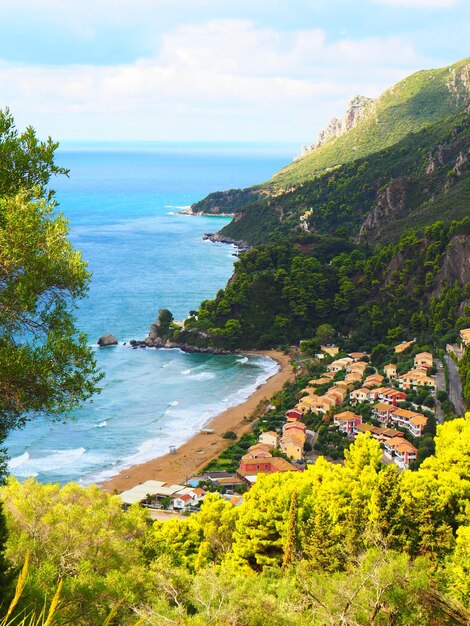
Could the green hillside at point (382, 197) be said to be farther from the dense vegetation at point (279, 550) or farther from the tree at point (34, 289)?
the tree at point (34, 289)

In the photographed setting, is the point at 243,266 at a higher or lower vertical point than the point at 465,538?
higher

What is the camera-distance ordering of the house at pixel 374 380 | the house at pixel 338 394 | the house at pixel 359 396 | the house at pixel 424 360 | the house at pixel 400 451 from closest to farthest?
the house at pixel 400 451 → the house at pixel 359 396 → the house at pixel 338 394 → the house at pixel 374 380 → the house at pixel 424 360

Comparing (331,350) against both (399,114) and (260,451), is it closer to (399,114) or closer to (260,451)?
(260,451)

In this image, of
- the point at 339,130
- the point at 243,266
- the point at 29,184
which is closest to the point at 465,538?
the point at 29,184

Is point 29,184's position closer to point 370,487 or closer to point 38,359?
point 38,359

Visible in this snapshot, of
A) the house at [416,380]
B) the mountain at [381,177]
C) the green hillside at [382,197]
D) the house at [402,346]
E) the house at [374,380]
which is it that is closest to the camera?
the house at [416,380]

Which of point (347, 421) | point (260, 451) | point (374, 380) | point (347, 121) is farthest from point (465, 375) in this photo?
point (347, 121)

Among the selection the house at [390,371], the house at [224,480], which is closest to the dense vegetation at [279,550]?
the house at [224,480]
